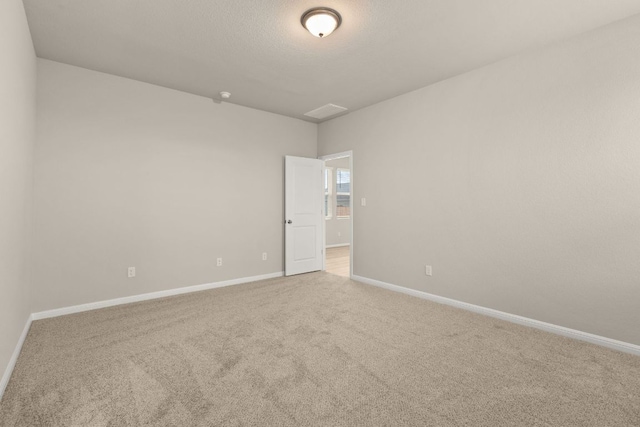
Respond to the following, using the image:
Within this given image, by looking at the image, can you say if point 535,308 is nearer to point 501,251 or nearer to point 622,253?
point 501,251

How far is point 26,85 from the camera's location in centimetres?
251

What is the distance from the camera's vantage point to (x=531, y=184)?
2873mm

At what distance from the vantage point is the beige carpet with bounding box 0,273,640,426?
1645 mm

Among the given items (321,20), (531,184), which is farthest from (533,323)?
(321,20)

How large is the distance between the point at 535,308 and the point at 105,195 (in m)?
4.74

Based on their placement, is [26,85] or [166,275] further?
[166,275]

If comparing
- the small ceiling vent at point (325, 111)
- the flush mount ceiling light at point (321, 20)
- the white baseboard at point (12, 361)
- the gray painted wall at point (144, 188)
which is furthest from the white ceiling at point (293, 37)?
the white baseboard at point (12, 361)

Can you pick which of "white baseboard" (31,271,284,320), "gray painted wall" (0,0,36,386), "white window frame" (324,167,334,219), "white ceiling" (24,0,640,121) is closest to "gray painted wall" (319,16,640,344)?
"white ceiling" (24,0,640,121)

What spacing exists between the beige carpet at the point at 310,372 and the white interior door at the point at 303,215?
6.13 feet

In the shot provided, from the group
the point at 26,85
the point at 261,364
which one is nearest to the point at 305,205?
the point at 261,364

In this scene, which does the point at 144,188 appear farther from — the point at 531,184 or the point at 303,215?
the point at 531,184

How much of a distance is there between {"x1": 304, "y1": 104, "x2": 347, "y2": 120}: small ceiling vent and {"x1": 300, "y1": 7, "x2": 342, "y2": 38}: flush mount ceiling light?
79.6 inches

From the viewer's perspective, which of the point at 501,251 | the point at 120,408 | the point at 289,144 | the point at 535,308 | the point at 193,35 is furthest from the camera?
the point at 289,144

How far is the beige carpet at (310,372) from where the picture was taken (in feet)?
5.40
